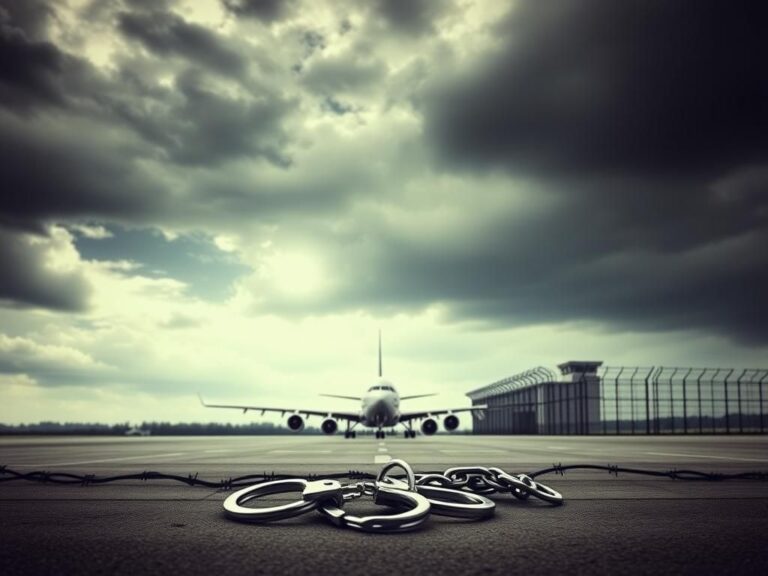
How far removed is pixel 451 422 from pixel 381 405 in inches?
251

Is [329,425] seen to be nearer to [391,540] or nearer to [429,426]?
[429,426]

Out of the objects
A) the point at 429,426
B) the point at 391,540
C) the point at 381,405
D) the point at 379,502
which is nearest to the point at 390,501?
the point at 379,502

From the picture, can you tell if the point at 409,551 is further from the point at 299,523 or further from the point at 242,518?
the point at 242,518

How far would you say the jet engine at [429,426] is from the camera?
4322 cm

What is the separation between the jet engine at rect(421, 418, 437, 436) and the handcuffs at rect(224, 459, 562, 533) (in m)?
39.3

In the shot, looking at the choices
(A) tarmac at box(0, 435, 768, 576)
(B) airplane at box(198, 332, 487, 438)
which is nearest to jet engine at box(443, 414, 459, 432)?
(B) airplane at box(198, 332, 487, 438)

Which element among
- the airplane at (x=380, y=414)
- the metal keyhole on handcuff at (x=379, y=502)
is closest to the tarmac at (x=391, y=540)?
the metal keyhole on handcuff at (x=379, y=502)

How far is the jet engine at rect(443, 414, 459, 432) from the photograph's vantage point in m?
40.8

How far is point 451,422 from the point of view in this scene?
4116cm


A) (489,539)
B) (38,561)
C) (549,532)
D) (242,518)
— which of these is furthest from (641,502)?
(38,561)

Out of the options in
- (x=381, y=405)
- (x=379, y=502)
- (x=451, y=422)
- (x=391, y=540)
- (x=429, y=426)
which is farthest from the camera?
(x=429, y=426)

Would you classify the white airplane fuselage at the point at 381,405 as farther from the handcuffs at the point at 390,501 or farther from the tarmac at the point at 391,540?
the handcuffs at the point at 390,501

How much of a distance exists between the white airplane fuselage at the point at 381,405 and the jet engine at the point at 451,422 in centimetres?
358

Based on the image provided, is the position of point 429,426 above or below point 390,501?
below
